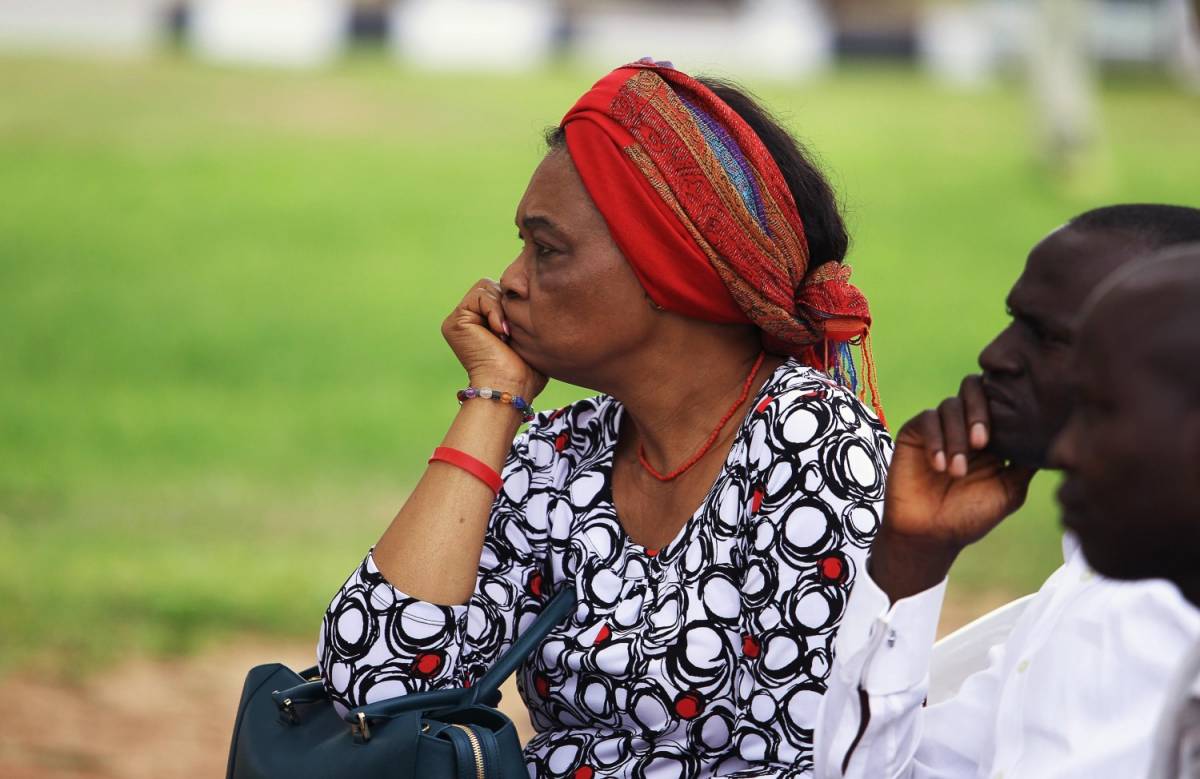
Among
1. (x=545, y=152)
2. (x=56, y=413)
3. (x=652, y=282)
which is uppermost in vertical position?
(x=56, y=413)

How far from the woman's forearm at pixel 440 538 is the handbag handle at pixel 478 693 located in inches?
6.2

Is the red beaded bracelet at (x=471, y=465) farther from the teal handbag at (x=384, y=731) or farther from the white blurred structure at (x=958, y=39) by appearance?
the white blurred structure at (x=958, y=39)

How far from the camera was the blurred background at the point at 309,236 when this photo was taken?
6918 mm

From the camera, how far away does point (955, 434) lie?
216 cm

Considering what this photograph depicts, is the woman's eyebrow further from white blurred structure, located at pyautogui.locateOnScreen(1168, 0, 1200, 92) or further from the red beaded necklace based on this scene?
white blurred structure, located at pyautogui.locateOnScreen(1168, 0, 1200, 92)

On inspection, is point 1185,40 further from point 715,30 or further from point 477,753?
point 477,753

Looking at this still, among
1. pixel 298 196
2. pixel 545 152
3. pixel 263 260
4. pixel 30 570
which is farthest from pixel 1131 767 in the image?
pixel 298 196

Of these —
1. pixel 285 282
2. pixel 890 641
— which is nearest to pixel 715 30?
pixel 285 282

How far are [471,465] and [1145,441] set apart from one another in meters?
1.54

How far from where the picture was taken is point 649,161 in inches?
108

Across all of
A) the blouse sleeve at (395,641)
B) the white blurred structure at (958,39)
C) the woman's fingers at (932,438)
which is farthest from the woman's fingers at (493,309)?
the white blurred structure at (958,39)

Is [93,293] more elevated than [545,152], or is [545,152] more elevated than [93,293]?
[93,293]

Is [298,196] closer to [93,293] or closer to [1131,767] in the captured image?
[93,293]

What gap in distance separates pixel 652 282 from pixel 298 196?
16.7 m
